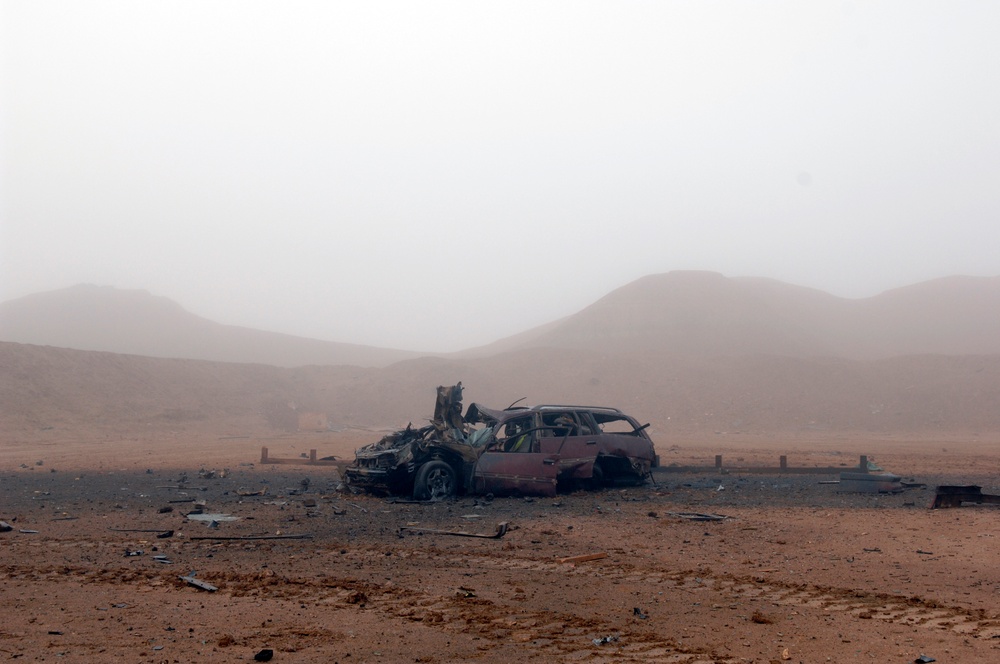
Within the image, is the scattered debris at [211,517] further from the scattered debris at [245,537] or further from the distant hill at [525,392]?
the distant hill at [525,392]

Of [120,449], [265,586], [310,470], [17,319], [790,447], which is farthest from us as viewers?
[17,319]

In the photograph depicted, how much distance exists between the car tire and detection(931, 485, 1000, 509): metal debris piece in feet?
24.6

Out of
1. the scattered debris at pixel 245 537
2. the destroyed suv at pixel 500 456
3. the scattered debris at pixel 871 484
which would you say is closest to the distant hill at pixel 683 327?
the scattered debris at pixel 871 484

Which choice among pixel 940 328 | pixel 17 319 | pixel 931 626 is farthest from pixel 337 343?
pixel 931 626

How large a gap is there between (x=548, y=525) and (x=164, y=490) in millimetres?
8273

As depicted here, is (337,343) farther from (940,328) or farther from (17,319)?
(940,328)

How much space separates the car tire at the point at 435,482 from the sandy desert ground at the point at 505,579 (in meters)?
0.31

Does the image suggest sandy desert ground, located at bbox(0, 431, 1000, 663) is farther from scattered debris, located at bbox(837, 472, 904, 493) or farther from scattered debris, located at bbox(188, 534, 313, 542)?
scattered debris, located at bbox(837, 472, 904, 493)

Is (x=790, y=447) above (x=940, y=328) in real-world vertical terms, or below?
below

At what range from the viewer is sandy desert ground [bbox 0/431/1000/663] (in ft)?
18.2

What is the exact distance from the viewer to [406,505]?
1286 cm

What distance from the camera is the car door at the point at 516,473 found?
13406mm

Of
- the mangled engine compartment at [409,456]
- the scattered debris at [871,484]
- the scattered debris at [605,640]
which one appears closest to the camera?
the scattered debris at [605,640]

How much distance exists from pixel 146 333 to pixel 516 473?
449 feet
